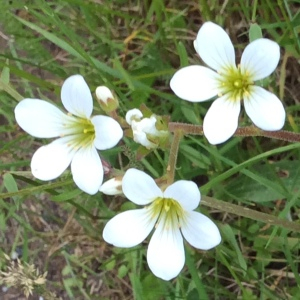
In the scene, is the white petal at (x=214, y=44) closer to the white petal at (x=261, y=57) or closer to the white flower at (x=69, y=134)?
the white petal at (x=261, y=57)

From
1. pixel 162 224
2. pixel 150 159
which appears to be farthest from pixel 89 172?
pixel 150 159

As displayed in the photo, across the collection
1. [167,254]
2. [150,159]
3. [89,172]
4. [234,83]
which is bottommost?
[150,159]

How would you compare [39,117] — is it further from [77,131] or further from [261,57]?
[261,57]

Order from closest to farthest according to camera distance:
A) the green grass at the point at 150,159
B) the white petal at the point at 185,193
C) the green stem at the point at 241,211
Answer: the white petal at the point at 185,193
the green stem at the point at 241,211
the green grass at the point at 150,159

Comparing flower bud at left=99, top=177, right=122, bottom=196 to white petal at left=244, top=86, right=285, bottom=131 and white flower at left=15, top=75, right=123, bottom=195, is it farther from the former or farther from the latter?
white petal at left=244, top=86, right=285, bottom=131

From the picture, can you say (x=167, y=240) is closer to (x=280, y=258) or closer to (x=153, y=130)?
(x=153, y=130)

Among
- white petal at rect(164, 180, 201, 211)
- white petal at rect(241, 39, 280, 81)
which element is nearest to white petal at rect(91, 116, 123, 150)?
white petal at rect(164, 180, 201, 211)

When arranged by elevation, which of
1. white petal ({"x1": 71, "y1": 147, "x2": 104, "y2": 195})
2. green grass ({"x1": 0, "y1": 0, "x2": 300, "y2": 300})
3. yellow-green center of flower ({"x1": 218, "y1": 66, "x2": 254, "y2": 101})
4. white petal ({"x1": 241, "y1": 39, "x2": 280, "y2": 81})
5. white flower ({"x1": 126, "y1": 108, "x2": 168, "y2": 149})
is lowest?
green grass ({"x1": 0, "y1": 0, "x2": 300, "y2": 300})

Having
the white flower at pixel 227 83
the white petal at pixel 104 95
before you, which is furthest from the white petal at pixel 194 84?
the white petal at pixel 104 95
